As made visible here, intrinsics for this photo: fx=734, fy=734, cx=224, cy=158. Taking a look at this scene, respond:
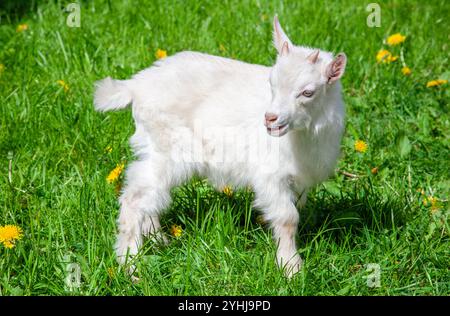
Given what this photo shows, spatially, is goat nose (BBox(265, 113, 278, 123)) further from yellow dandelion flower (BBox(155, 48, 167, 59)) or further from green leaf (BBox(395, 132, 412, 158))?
yellow dandelion flower (BBox(155, 48, 167, 59))

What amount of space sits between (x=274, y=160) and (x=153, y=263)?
2.41 feet

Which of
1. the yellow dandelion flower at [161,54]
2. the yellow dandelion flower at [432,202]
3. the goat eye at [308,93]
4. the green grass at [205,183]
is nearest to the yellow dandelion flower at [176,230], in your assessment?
the green grass at [205,183]

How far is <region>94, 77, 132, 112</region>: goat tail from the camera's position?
368 cm

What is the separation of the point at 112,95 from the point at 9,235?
2.88ft

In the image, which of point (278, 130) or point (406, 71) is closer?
point (278, 130)

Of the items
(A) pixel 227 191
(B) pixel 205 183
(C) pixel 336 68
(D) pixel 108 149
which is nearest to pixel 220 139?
(A) pixel 227 191

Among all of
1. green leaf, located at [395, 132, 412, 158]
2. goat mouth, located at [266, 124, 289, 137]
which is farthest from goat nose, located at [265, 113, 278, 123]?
green leaf, located at [395, 132, 412, 158]

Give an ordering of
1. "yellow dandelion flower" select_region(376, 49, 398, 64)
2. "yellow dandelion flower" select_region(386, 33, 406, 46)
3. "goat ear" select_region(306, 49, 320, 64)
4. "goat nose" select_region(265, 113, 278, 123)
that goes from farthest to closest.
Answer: "yellow dandelion flower" select_region(386, 33, 406, 46) → "yellow dandelion flower" select_region(376, 49, 398, 64) → "goat ear" select_region(306, 49, 320, 64) → "goat nose" select_region(265, 113, 278, 123)

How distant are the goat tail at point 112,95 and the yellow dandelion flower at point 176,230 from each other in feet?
2.17

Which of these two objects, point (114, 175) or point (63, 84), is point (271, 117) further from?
point (63, 84)

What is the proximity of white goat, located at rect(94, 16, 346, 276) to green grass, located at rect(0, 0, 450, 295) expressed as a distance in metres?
0.15

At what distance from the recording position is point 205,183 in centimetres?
404
